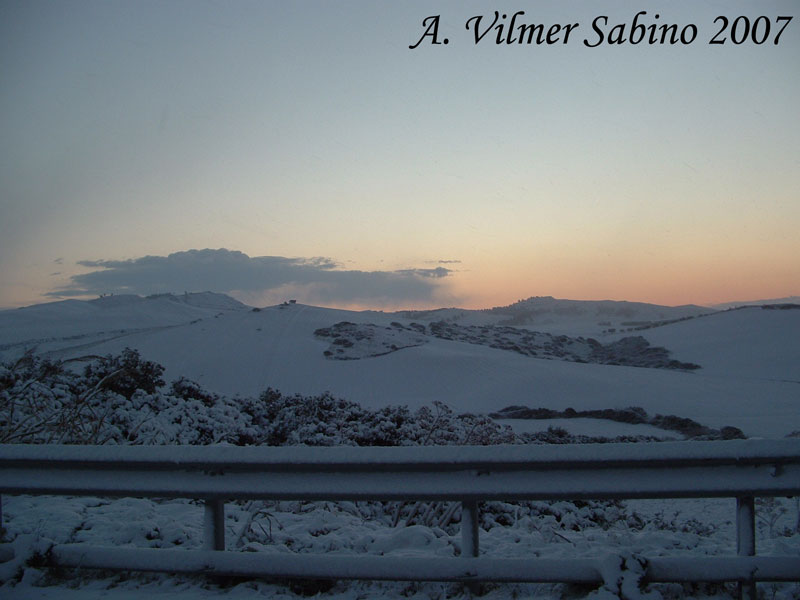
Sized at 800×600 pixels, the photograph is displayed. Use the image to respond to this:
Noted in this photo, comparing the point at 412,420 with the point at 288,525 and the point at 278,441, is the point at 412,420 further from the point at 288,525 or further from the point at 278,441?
the point at 288,525

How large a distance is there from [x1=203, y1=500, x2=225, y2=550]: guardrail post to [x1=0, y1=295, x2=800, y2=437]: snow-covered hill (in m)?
16.2

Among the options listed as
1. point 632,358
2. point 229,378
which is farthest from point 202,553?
point 632,358

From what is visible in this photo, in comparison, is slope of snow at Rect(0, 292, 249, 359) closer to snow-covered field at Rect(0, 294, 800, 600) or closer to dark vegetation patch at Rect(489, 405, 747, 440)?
snow-covered field at Rect(0, 294, 800, 600)

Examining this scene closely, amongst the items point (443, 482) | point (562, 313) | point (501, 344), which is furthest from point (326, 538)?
point (562, 313)

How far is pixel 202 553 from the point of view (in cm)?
356

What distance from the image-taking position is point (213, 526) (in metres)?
3.64

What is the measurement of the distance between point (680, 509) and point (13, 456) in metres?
6.71

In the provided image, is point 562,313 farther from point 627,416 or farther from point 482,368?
point 627,416

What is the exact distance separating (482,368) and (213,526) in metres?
26.9

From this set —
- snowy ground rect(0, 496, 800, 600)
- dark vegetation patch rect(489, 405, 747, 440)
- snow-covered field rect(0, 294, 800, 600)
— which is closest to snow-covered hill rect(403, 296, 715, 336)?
snow-covered field rect(0, 294, 800, 600)

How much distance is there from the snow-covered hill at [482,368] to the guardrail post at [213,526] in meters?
16.2

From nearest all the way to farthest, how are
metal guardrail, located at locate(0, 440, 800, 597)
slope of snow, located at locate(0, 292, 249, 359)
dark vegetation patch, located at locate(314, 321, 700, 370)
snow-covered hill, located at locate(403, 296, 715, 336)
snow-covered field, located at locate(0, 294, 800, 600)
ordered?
metal guardrail, located at locate(0, 440, 800, 597) → snow-covered field, located at locate(0, 294, 800, 600) → dark vegetation patch, located at locate(314, 321, 700, 370) → slope of snow, located at locate(0, 292, 249, 359) → snow-covered hill, located at locate(403, 296, 715, 336)

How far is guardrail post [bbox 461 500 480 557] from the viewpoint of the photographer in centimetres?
346

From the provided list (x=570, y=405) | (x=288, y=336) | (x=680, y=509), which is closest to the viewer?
(x=680, y=509)
